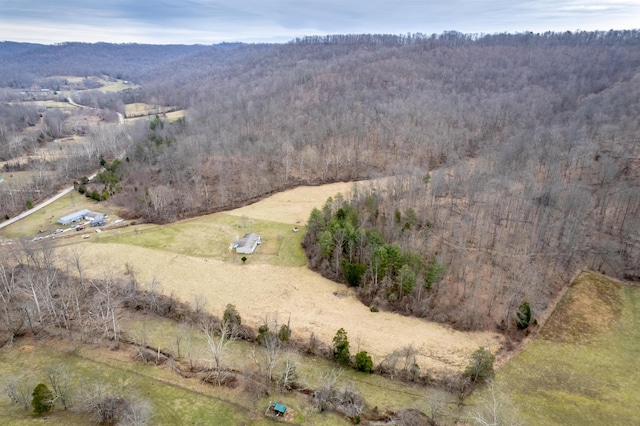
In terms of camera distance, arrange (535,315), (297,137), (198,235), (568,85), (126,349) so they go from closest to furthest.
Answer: (126,349)
(535,315)
(198,235)
(297,137)
(568,85)

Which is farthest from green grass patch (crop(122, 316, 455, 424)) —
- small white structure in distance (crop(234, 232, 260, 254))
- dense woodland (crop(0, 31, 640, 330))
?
small white structure in distance (crop(234, 232, 260, 254))

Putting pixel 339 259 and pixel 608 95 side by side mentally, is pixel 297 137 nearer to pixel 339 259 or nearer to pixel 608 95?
pixel 339 259

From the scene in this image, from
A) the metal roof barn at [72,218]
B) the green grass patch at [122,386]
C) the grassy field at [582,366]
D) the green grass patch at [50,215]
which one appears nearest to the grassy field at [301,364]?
the green grass patch at [122,386]

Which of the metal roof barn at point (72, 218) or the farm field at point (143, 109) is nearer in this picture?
the metal roof barn at point (72, 218)

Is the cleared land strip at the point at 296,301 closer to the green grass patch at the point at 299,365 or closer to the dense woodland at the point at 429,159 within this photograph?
the dense woodland at the point at 429,159

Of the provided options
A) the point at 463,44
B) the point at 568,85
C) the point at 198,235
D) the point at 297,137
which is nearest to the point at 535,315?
the point at 198,235

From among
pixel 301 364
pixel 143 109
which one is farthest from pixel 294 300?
pixel 143 109
